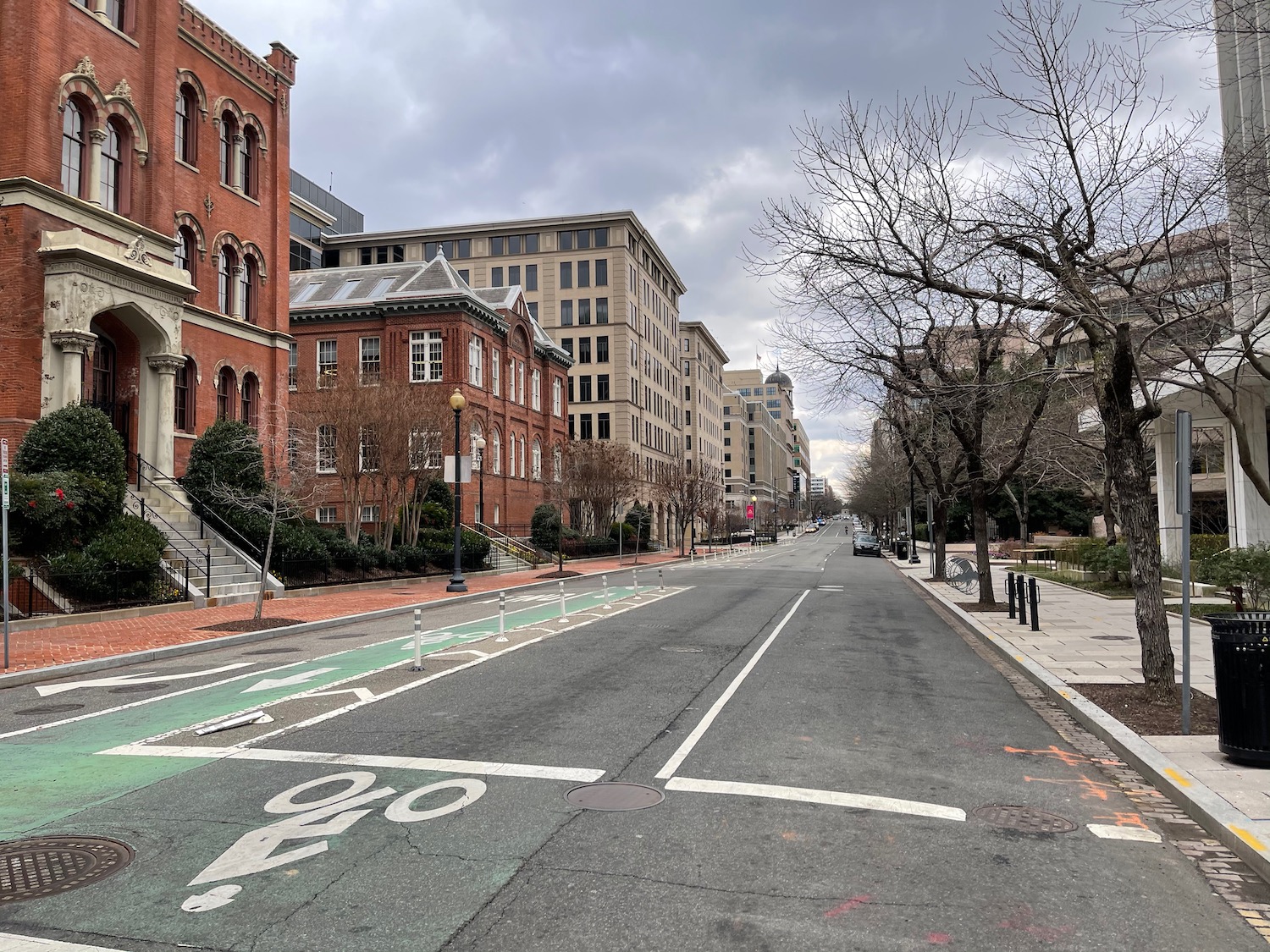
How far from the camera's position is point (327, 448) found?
3159 cm

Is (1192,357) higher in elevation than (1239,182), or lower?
lower

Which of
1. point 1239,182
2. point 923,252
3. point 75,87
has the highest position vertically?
point 75,87

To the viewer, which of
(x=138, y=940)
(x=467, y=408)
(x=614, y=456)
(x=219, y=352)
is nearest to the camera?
(x=138, y=940)

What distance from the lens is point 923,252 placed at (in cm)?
1137

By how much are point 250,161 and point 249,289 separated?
15.0 ft

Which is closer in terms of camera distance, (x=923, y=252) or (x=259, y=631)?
(x=923, y=252)

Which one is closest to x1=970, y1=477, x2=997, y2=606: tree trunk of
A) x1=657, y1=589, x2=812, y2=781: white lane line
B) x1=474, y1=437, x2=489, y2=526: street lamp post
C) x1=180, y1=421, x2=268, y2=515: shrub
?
x1=657, y1=589, x2=812, y2=781: white lane line

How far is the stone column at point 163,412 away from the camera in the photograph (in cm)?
2388

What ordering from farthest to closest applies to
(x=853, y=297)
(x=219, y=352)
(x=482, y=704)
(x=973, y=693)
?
(x=219, y=352) → (x=853, y=297) → (x=973, y=693) → (x=482, y=704)

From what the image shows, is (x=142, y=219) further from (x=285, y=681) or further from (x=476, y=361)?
(x=476, y=361)

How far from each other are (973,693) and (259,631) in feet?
39.3

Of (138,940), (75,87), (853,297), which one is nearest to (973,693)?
(853,297)

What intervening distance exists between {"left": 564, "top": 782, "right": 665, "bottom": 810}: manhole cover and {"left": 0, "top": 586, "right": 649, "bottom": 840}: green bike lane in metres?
3.19

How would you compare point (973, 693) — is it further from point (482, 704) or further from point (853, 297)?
point (853, 297)
